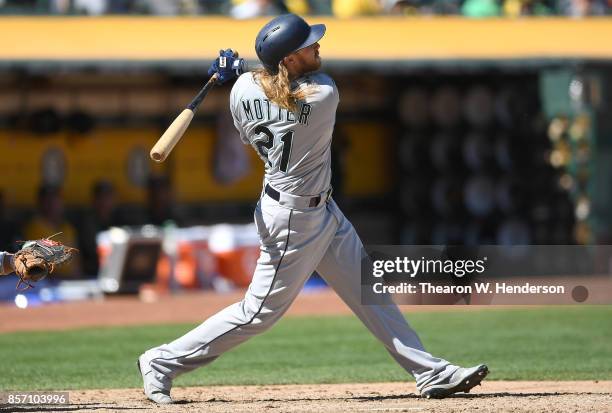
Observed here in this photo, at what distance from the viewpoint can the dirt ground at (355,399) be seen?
6.51m

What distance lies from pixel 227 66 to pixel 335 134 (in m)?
9.61

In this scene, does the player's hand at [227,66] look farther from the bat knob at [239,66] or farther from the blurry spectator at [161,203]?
the blurry spectator at [161,203]

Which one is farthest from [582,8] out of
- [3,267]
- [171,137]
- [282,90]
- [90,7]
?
[3,267]

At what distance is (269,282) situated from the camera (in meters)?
6.56

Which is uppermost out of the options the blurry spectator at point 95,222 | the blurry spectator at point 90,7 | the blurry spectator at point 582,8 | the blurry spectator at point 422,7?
the blurry spectator at point 90,7

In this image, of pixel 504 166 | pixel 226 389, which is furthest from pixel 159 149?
pixel 504 166

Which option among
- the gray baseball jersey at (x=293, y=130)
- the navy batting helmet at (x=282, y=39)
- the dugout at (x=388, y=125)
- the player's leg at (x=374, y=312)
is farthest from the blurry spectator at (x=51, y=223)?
the navy batting helmet at (x=282, y=39)

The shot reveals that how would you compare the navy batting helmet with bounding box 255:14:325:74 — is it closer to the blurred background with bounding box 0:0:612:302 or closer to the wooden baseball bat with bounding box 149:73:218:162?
the wooden baseball bat with bounding box 149:73:218:162

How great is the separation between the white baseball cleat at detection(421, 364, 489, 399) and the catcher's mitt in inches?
76.9

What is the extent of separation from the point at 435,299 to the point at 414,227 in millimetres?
9490

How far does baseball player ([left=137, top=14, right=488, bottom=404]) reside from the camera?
6434mm

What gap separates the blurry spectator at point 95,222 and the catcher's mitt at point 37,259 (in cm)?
812

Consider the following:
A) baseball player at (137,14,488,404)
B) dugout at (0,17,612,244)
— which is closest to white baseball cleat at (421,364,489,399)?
baseball player at (137,14,488,404)

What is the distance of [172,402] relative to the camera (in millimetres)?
6789
